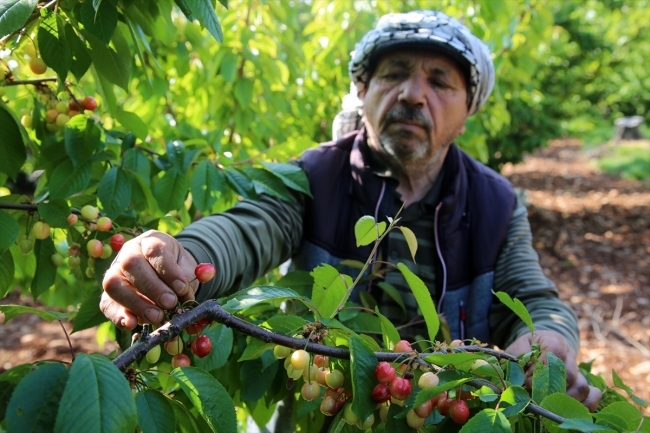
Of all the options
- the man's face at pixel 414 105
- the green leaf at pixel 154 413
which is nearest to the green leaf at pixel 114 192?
the green leaf at pixel 154 413

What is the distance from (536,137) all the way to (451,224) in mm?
7012

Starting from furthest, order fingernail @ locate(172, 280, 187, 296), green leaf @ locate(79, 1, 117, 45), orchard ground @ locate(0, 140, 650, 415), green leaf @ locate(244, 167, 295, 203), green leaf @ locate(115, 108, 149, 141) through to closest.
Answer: orchard ground @ locate(0, 140, 650, 415)
green leaf @ locate(244, 167, 295, 203)
green leaf @ locate(115, 108, 149, 141)
green leaf @ locate(79, 1, 117, 45)
fingernail @ locate(172, 280, 187, 296)

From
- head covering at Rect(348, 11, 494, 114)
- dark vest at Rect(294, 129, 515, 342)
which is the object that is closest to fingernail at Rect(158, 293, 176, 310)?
dark vest at Rect(294, 129, 515, 342)

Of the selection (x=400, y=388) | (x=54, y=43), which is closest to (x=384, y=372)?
(x=400, y=388)

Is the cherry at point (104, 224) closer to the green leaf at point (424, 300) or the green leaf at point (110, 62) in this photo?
the green leaf at point (110, 62)

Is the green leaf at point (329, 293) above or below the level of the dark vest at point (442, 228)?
above

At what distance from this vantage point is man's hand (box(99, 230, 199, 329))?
0.89 m

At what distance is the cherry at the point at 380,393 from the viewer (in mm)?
826

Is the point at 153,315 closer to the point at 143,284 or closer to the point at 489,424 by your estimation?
the point at 143,284

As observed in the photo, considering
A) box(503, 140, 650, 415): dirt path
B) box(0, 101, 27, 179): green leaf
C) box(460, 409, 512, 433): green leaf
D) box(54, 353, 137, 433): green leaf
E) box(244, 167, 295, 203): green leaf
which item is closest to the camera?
box(54, 353, 137, 433): green leaf

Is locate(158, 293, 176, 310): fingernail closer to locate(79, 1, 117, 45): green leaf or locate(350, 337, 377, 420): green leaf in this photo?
locate(350, 337, 377, 420): green leaf

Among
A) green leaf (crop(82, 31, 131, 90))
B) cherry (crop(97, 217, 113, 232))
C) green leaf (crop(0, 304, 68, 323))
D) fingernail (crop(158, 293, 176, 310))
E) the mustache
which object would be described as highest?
green leaf (crop(82, 31, 131, 90))

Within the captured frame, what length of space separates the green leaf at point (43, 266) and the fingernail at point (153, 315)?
0.57 metres

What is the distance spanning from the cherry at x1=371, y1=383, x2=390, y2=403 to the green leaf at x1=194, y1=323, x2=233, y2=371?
39 centimetres
